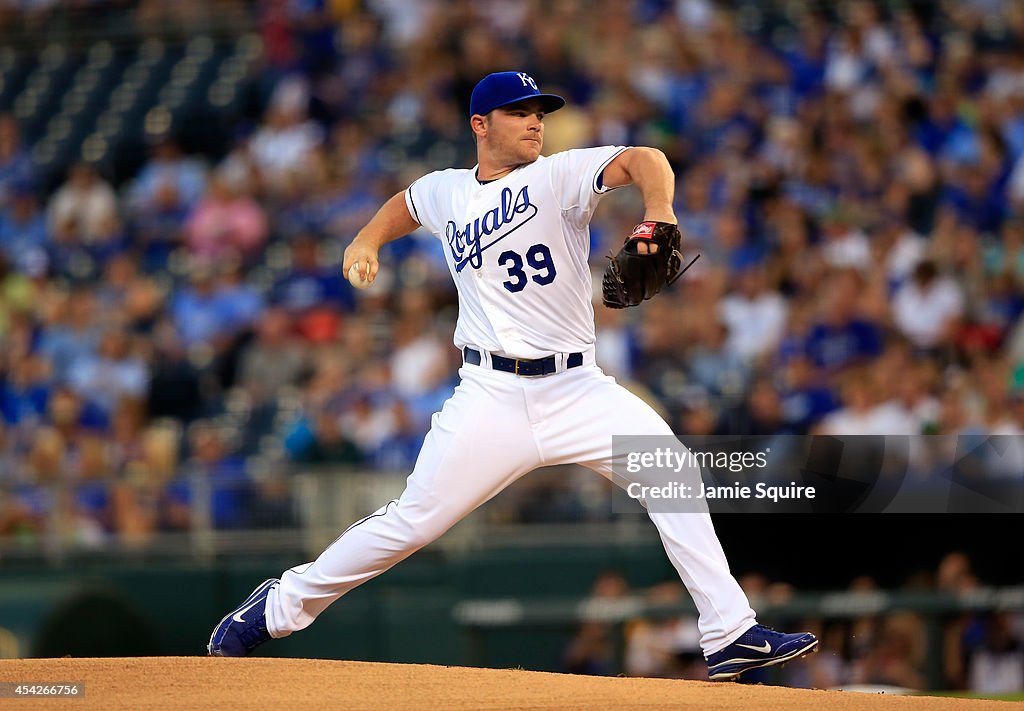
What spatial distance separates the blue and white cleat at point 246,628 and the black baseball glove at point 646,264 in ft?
4.98

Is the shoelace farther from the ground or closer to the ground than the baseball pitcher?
closer to the ground

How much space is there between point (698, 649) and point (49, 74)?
9.52 m

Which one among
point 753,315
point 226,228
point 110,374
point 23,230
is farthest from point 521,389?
point 23,230

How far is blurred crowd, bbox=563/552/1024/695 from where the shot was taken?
7840 mm

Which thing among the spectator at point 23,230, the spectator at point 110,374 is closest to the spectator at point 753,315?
the spectator at point 110,374

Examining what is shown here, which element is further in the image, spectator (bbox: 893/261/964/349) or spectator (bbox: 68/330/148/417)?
spectator (bbox: 68/330/148/417)

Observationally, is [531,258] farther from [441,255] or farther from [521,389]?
[441,255]

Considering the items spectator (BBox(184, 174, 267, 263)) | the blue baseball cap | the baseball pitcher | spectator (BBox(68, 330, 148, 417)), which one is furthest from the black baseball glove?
spectator (BBox(184, 174, 267, 263))

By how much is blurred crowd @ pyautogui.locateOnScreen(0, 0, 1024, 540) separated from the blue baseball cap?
3.64m

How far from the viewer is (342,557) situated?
15.9 feet

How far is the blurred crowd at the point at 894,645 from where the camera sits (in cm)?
784

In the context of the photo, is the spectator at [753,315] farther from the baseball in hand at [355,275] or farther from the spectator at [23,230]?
the spectator at [23,230]

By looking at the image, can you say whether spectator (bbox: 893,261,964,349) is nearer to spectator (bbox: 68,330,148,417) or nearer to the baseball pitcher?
the baseball pitcher

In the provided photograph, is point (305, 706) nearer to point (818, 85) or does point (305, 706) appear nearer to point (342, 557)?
point (342, 557)
